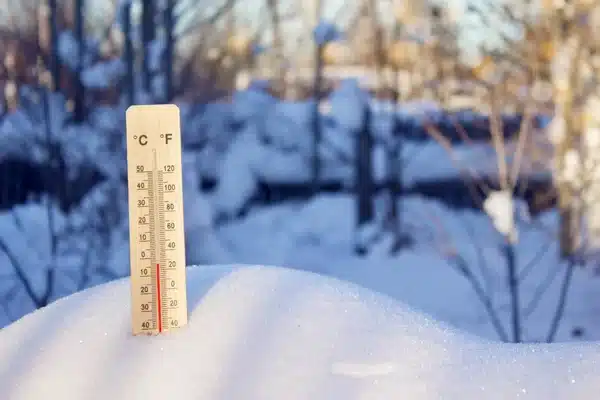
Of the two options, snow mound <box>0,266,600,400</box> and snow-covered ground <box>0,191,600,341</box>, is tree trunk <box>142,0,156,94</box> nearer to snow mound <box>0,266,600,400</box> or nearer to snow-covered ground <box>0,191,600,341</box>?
snow-covered ground <box>0,191,600,341</box>

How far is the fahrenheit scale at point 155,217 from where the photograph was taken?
1.53 metres

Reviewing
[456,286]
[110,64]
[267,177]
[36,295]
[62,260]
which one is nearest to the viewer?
[36,295]

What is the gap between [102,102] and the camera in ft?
24.0

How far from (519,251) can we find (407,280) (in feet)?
6.26

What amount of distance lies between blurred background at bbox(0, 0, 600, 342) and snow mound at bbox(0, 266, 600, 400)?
1.76 metres

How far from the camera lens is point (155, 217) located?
154 cm

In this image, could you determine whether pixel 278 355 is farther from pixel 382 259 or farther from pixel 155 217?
pixel 382 259

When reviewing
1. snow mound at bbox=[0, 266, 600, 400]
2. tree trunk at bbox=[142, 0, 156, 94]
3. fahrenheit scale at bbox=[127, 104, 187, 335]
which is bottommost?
snow mound at bbox=[0, 266, 600, 400]

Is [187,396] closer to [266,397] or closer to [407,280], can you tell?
[266,397]

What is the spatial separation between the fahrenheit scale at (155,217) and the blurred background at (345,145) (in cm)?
198

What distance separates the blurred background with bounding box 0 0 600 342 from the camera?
200 inches

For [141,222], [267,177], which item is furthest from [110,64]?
[267,177]

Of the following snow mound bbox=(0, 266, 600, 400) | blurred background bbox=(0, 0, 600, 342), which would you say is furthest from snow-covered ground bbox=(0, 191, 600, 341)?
snow mound bbox=(0, 266, 600, 400)

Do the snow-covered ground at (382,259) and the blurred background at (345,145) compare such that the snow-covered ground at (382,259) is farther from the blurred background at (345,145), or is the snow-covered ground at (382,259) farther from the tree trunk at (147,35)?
the tree trunk at (147,35)
